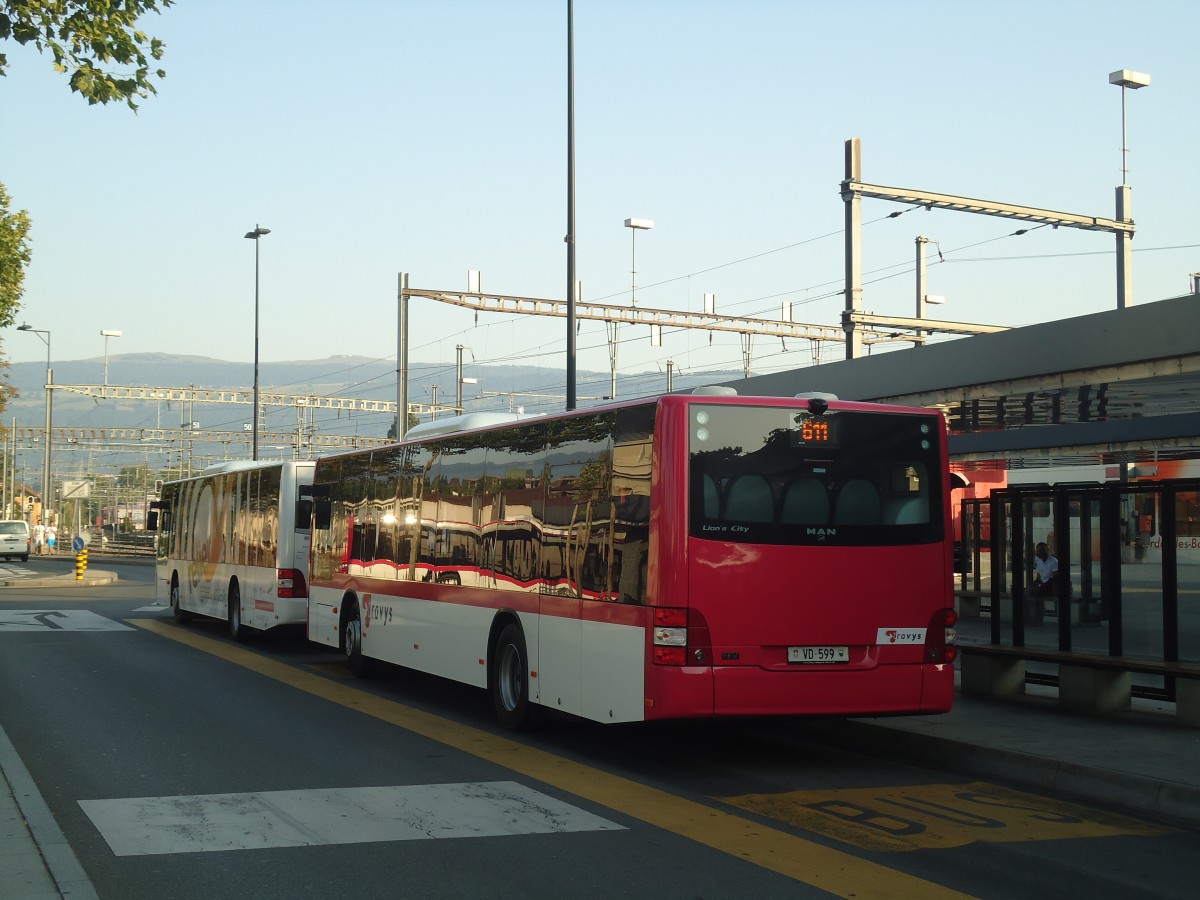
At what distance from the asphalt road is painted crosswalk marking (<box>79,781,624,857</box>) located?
26 millimetres

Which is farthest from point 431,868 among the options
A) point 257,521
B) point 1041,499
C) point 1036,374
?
point 257,521

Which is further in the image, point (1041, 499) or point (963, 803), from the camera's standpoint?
point (1041, 499)

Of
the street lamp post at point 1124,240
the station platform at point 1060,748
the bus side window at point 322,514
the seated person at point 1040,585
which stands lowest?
the station platform at point 1060,748

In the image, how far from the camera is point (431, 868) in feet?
22.9

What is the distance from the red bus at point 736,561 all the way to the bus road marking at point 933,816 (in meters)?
0.99

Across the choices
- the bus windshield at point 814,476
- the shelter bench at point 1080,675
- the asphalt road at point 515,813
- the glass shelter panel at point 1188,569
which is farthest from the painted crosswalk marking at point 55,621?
the glass shelter panel at point 1188,569

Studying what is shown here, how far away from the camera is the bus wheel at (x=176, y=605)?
26859 mm

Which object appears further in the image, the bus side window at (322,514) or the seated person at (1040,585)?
the bus side window at (322,514)

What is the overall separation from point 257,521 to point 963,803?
1523 cm

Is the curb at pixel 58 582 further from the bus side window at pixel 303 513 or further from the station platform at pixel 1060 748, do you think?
the station platform at pixel 1060 748

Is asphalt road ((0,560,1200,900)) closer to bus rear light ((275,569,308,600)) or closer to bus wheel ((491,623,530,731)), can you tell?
bus wheel ((491,623,530,731))

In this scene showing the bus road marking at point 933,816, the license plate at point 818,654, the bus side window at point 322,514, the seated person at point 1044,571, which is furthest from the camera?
the bus side window at point 322,514

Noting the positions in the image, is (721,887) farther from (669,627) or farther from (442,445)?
(442,445)

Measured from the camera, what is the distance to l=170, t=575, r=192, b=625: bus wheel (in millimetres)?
26859
